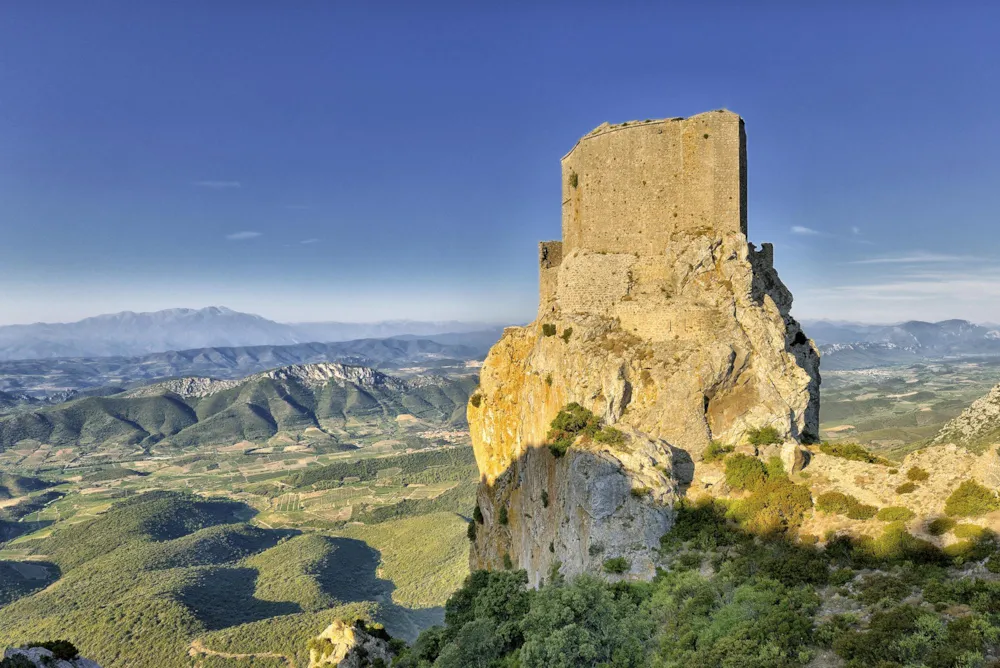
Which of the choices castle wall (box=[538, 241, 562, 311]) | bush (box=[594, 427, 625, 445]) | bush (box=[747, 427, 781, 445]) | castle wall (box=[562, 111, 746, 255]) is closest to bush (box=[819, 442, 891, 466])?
bush (box=[747, 427, 781, 445])

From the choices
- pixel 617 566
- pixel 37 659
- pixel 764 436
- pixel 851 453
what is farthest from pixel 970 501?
pixel 37 659

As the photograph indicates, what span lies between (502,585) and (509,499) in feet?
28.4

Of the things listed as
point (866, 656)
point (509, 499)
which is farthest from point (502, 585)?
point (866, 656)

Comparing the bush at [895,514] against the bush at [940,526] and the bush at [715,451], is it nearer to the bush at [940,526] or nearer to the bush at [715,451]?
the bush at [940,526]

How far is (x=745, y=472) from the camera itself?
2467 cm

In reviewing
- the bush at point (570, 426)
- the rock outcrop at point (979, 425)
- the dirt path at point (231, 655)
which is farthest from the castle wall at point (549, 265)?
the dirt path at point (231, 655)

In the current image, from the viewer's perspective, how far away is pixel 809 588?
1798 cm

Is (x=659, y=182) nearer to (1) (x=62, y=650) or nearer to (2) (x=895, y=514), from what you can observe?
(2) (x=895, y=514)

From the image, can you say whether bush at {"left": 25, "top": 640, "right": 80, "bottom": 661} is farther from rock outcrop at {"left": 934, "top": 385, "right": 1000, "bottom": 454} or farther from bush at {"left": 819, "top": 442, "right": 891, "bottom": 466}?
rock outcrop at {"left": 934, "top": 385, "right": 1000, "bottom": 454}

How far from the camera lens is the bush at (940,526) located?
1917cm

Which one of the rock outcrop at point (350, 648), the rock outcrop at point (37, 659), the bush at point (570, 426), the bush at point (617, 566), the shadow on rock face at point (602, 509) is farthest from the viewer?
the rock outcrop at point (350, 648)

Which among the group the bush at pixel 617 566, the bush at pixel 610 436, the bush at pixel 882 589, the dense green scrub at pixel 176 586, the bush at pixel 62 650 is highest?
the bush at pixel 610 436

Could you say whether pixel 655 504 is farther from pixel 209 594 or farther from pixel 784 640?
pixel 209 594

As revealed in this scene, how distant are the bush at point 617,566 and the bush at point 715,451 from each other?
627 centimetres
